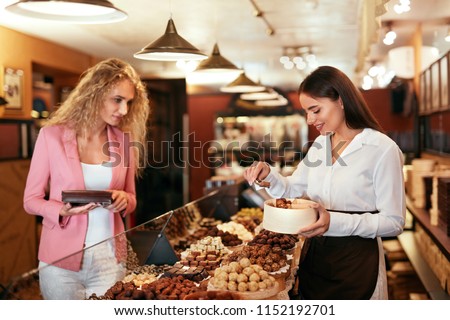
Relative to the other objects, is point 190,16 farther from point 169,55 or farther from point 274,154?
point 274,154

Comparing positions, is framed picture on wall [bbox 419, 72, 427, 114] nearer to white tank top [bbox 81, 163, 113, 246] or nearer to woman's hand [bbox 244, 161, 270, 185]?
woman's hand [bbox 244, 161, 270, 185]

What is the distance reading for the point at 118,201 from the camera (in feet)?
8.86

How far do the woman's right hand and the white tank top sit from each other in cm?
15

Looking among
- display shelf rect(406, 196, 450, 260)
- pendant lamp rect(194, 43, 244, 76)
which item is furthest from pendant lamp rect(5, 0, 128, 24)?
display shelf rect(406, 196, 450, 260)

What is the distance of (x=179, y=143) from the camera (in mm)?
11523

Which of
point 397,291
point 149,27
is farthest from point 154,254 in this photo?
point 149,27

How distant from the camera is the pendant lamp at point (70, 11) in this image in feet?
6.83

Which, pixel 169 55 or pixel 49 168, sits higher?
pixel 169 55

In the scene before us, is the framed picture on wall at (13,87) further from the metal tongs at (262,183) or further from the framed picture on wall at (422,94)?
the framed picture on wall at (422,94)

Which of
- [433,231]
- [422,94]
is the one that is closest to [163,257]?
[433,231]

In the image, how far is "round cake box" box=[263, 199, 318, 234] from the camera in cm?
219

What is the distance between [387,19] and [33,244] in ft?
17.2

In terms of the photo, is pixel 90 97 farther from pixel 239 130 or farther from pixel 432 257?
pixel 239 130

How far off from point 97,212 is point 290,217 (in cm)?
105
